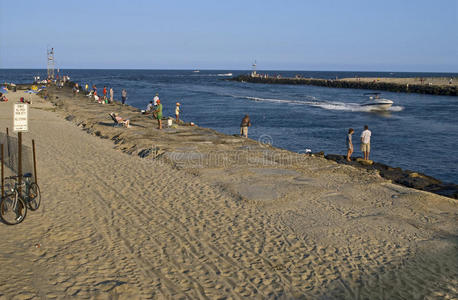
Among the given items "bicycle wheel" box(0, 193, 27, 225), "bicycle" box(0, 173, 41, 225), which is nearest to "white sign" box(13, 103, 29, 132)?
"bicycle" box(0, 173, 41, 225)

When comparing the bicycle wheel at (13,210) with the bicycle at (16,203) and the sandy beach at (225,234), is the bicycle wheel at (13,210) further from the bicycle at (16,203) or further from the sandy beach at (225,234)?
the sandy beach at (225,234)

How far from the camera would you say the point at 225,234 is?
748 cm

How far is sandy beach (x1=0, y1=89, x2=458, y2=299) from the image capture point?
5695 mm

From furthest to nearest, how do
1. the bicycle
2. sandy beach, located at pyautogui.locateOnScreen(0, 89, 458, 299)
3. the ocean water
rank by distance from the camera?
the ocean water → the bicycle → sandy beach, located at pyautogui.locateOnScreen(0, 89, 458, 299)

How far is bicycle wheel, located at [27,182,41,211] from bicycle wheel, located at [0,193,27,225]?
320mm

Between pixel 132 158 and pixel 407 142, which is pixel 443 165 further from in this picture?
pixel 132 158

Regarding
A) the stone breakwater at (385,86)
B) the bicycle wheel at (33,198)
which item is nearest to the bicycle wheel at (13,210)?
the bicycle wheel at (33,198)

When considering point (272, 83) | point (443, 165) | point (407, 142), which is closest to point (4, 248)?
point (443, 165)

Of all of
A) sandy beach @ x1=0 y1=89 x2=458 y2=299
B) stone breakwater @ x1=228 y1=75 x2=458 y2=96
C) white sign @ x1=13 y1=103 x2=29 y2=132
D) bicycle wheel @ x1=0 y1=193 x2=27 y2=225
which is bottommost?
sandy beach @ x1=0 y1=89 x2=458 y2=299

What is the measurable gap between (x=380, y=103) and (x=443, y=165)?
77.0 feet

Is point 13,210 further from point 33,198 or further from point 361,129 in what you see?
point 361,129

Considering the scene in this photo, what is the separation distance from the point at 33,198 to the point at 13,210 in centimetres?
58

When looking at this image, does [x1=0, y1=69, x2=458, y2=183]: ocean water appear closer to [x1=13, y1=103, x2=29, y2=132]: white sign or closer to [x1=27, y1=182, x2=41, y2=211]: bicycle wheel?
[x1=27, y1=182, x2=41, y2=211]: bicycle wheel

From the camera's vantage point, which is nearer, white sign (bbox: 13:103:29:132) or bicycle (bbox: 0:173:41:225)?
white sign (bbox: 13:103:29:132)
